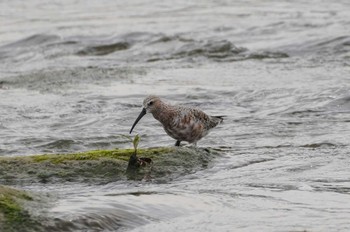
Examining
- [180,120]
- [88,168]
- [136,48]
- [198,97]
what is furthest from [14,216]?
[136,48]

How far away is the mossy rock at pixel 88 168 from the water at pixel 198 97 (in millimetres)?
194

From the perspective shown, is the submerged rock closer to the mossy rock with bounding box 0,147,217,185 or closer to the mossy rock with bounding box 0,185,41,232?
the mossy rock with bounding box 0,147,217,185

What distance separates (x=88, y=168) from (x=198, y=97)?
6679 millimetres

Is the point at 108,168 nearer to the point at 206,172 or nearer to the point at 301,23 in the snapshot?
the point at 206,172

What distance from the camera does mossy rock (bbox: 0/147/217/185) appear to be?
8.72 m

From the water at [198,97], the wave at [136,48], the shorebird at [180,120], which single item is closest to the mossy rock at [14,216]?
the water at [198,97]

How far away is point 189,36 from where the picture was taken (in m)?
21.1

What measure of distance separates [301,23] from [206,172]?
1319cm

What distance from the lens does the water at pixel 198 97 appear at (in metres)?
7.71

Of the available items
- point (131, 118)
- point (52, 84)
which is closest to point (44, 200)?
point (131, 118)

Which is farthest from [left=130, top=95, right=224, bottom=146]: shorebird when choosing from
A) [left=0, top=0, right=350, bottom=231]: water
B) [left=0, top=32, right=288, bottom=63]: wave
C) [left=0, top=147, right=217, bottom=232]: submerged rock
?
[left=0, top=32, right=288, bottom=63]: wave

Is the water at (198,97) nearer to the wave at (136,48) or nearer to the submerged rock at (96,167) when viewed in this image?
the wave at (136,48)

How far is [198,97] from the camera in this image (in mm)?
15391

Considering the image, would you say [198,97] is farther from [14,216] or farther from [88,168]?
[14,216]
